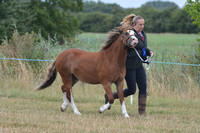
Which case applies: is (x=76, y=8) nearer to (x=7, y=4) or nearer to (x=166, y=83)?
(x=7, y=4)

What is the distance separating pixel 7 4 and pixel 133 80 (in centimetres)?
1859

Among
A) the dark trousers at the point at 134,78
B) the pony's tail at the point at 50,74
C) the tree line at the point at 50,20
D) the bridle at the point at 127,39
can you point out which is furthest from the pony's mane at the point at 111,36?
the tree line at the point at 50,20

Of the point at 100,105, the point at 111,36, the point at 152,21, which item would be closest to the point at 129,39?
the point at 111,36

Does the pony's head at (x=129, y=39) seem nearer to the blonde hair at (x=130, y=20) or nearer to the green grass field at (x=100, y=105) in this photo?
the blonde hair at (x=130, y=20)

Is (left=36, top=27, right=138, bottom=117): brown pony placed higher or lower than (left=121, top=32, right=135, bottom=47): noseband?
lower

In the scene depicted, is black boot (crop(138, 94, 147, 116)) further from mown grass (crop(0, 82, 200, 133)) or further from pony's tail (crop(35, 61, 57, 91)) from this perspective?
pony's tail (crop(35, 61, 57, 91))

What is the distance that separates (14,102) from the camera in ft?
29.3

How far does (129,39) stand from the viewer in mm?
6602

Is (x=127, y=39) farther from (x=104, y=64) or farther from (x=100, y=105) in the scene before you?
(x=100, y=105)

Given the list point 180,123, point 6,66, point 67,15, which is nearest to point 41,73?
point 6,66

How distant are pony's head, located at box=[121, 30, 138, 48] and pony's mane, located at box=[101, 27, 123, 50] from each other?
11.2 inches

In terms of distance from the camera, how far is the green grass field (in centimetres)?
594

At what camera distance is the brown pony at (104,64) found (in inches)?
276

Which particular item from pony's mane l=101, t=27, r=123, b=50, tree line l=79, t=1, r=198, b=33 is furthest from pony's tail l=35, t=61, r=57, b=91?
tree line l=79, t=1, r=198, b=33
